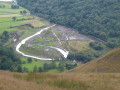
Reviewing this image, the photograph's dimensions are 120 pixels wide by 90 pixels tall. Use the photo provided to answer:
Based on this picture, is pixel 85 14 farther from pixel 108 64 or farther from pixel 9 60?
pixel 108 64

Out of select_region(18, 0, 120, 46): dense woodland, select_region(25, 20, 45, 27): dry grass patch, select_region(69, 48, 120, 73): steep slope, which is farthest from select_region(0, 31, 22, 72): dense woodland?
select_region(18, 0, 120, 46): dense woodland

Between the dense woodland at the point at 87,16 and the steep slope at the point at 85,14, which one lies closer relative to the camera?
the dense woodland at the point at 87,16

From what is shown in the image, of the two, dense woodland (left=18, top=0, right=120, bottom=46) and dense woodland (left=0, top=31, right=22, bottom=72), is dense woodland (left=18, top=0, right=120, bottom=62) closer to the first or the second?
dense woodland (left=18, top=0, right=120, bottom=46)

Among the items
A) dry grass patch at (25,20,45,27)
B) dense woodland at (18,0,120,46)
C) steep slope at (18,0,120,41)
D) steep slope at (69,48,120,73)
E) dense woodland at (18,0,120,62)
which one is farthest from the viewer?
dry grass patch at (25,20,45,27)

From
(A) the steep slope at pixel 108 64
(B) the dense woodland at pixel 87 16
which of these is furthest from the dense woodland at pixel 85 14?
(A) the steep slope at pixel 108 64

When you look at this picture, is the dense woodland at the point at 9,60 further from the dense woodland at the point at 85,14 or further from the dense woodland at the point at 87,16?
the dense woodland at the point at 85,14

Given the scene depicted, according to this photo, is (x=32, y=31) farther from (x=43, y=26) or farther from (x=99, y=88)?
(x=99, y=88)

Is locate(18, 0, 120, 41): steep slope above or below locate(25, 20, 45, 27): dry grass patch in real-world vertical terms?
above

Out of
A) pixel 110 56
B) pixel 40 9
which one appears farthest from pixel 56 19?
pixel 110 56

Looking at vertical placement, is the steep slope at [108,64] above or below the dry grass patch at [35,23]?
above
